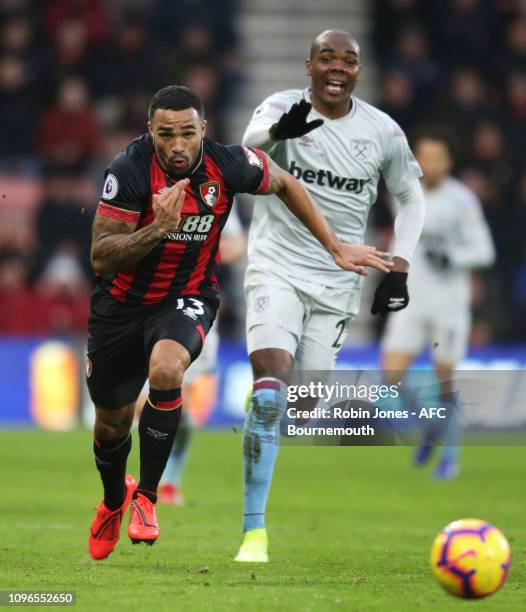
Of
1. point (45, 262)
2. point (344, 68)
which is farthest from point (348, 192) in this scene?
point (45, 262)

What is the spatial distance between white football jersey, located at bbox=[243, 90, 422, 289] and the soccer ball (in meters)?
2.36

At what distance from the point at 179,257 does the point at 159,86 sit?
1196 cm

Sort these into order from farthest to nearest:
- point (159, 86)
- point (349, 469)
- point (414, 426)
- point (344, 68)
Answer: point (159, 86)
point (349, 469)
point (414, 426)
point (344, 68)

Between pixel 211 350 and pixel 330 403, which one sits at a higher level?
pixel 330 403

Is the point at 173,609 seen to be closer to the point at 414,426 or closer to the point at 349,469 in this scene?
the point at 414,426

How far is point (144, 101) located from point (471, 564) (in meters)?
13.7

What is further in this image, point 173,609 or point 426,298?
point 426,298

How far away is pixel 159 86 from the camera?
1847 centimetres

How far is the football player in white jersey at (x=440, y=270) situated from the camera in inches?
512

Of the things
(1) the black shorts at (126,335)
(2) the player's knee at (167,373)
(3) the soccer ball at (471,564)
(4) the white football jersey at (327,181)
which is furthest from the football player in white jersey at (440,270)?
(3) the soccer ball at (471,564)

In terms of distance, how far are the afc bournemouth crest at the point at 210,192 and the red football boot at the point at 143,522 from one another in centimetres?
143

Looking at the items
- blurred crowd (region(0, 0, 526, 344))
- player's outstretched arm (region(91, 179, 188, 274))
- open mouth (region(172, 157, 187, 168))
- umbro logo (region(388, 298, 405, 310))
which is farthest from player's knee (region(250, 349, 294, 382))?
blurred crowd (region(0, 0, 526, 344))

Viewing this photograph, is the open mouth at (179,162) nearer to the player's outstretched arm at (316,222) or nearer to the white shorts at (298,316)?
the player's outstretched arm at (316,222)

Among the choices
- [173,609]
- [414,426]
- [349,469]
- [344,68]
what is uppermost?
[344,68]
